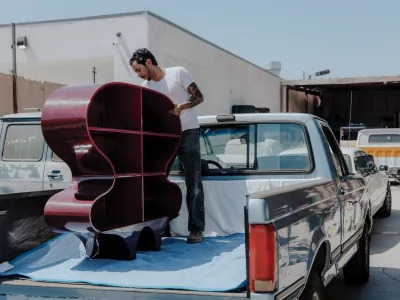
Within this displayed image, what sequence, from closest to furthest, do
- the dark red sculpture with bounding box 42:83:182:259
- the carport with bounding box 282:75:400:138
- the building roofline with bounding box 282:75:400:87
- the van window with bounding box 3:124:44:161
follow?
the dark red sculpture with bounding box 42:83:182:259 → the van window with bounding box 3:124:44:161 → the building roofline with bounding box 282:75:400:87 → the carport with bounding box 282:75:400:138

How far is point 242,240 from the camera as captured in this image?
4.30 meters

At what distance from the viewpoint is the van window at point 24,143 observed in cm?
762

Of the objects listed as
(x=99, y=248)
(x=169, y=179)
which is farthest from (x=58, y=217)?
(x=169, y=179)

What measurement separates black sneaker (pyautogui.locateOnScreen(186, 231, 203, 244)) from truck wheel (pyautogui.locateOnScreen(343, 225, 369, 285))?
2045 mm

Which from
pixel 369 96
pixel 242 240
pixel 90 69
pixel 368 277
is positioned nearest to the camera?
pixel 242 240

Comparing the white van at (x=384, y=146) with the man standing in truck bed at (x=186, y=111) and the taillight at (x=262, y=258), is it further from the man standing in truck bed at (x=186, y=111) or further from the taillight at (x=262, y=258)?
the taillight at (x=262, y=258)

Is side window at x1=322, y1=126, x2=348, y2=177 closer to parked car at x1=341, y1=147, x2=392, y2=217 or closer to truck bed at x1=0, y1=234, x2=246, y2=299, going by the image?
truck bed at x1=0, y1=234, x2=246, y2=299

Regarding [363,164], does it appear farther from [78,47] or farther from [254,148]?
[78,47]

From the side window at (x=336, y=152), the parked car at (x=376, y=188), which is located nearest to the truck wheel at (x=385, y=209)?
the parked car at (x=376, y=188)

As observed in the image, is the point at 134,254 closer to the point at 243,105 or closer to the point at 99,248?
the point at 99,248

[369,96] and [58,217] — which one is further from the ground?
[369,96]

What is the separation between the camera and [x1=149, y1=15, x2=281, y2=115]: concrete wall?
670 inches

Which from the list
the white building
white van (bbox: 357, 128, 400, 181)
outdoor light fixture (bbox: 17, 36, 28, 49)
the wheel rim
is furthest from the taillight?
outdoor light fixture (bbox: 17, 36, 28, 49)

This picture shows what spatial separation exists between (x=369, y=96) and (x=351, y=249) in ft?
97.3
